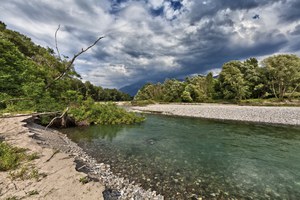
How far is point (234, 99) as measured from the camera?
4919cm

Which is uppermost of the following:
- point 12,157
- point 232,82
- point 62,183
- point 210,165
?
point 232,82

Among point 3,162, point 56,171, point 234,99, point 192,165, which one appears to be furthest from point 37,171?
point 234,99

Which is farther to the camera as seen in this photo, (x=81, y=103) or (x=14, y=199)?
(x=81, y=103)

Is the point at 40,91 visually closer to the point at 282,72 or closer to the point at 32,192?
the point at 32,192

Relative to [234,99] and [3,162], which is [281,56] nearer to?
[234,99]

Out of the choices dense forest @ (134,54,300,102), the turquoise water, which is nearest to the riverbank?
the turquoise water

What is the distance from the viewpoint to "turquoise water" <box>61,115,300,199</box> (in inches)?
238

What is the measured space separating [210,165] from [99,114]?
54.7ft

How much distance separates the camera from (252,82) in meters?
49.8

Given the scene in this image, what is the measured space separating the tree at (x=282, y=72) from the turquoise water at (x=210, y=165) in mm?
38105

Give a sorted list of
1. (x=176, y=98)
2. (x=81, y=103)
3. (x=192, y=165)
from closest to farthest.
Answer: (x=192, y=165)
(x=81, y=103)
(x=176, y=98)

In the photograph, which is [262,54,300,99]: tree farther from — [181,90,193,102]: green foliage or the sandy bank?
the sandy bank

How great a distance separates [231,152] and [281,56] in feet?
154

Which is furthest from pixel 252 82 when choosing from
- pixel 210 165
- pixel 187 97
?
pixel 210 165
